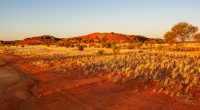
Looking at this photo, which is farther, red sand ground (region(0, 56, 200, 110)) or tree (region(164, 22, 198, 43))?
tree (region(164, 22, 198, 43))

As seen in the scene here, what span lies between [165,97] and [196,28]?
3971 centimetres

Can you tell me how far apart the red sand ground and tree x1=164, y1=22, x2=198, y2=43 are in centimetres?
3497

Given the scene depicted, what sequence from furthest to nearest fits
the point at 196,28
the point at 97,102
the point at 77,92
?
the point at 196,28 → the point at 77,92 → the point at 97,102

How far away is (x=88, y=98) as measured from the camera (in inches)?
395

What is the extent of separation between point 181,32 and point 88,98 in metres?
38.8

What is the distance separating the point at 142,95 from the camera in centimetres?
1018

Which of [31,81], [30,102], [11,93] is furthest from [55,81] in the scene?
[30,102]

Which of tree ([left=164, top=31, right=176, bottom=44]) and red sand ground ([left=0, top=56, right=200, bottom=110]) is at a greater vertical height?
tree ([left=164, top=31, right=176, bottom=44])

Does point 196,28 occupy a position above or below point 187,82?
above

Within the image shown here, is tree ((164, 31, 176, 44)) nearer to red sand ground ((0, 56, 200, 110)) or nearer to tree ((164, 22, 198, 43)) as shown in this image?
tree ((164, 22, 198, 43))

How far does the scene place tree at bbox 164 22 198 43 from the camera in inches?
1780

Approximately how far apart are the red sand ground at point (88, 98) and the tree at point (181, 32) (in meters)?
35.0

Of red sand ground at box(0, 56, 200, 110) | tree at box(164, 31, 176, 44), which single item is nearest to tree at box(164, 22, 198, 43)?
tree at box(164, 31, 176, 44)

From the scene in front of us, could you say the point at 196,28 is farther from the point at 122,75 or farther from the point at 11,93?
the point at 11,93
